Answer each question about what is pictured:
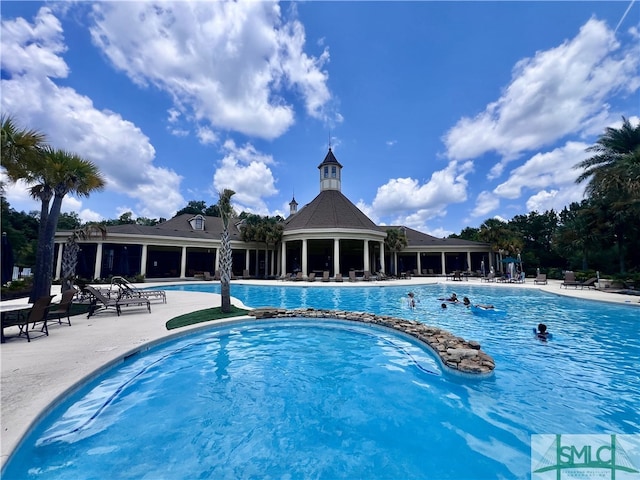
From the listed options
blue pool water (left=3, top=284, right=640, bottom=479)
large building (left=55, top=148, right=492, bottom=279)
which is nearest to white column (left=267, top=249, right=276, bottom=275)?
large building (left=55, top=148, right=492, bottom=279)

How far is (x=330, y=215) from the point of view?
106 ft

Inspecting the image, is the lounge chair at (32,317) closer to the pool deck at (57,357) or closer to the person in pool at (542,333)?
the pool deck at (57,357)

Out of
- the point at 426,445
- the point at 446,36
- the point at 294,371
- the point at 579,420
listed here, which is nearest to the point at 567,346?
the point at 579,420

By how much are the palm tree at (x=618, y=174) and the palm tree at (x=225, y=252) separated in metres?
24.4

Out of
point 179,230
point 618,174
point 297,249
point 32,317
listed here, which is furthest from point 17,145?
point 618,174

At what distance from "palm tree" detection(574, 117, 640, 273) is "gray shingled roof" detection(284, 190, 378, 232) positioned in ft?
63.3

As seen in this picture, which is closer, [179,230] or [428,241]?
[179,230]

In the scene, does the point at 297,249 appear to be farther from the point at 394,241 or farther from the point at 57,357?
the point at 57,357

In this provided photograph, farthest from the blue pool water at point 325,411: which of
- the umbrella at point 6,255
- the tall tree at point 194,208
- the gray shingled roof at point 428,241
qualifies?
the tall tree at point 194,208

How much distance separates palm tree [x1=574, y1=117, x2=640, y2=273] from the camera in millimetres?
19297

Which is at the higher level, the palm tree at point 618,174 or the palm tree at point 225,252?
the palm tree at point 618,174

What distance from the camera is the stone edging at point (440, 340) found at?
19.7ft

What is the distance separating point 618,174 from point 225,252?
28.2m

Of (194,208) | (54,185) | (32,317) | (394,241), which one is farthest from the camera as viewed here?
(194,208)
